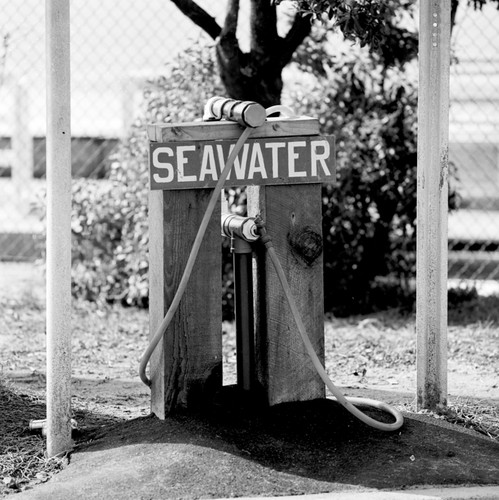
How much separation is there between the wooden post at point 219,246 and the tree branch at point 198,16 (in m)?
2.15

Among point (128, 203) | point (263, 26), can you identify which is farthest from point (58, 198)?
point (128, 203)

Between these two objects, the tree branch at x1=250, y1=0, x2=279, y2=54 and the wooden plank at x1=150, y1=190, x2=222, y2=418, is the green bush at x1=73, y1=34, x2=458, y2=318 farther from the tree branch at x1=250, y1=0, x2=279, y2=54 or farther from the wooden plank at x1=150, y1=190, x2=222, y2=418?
the wooden plank at x1=150, y1=190, x2=222, y2=418

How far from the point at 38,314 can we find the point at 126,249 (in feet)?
2.64

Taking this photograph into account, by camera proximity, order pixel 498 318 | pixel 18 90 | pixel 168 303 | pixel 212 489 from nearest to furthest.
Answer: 1. pixel 212 489
2. pixel 168 303
3. pixel 498 318
4. pixel 18 90

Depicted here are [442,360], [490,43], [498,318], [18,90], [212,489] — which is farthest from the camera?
[18,90]

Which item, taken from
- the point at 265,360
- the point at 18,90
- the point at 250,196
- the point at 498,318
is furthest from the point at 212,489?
the point at 18,90

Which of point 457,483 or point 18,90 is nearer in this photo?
point 457,483

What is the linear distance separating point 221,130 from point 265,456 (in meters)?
1.33

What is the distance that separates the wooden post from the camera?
4.18 m

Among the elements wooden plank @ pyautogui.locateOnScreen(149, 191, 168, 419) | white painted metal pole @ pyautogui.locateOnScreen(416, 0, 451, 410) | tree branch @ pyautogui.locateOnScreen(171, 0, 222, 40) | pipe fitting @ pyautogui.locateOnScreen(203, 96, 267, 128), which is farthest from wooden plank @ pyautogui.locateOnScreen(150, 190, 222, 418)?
tree branch @ pyautogui.locateOnScreen(171, 0, 222, 40)

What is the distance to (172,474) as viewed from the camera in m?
3.80

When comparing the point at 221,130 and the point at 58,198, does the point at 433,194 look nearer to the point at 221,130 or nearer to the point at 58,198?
the point at 221,130

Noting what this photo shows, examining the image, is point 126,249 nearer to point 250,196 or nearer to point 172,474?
point 250,196

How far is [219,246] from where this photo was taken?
14.1ft
